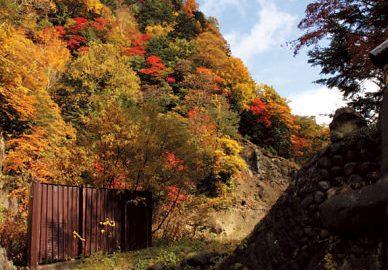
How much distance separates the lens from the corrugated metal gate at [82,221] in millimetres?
9539

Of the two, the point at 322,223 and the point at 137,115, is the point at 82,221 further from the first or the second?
the point at 322,223

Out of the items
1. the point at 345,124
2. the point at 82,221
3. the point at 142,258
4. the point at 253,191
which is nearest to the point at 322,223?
the point at 345,124

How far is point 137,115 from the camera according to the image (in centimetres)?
1380

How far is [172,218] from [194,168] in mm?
2607

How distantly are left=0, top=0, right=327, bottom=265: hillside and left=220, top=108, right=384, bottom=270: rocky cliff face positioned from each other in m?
6.53

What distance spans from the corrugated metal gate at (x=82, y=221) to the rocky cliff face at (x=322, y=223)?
5.22 meters

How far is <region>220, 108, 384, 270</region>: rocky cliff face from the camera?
218 inches

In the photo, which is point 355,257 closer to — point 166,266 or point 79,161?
point 166,266

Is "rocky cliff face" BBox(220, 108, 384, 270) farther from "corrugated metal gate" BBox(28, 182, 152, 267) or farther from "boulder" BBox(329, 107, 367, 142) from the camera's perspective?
"corrugated metal gate" BBox(28, 182, 152, 267)

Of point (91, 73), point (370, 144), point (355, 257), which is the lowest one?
point (355, 257)

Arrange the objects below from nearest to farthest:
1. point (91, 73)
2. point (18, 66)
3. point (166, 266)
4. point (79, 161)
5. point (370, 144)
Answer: point (370, 144), point (166, 266), point (79, 161), point (18, 66), point (91, 73)

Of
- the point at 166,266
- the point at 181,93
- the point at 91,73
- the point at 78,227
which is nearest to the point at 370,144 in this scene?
the point at 166,266

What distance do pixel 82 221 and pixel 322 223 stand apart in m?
7.31

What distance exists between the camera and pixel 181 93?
36.3m
